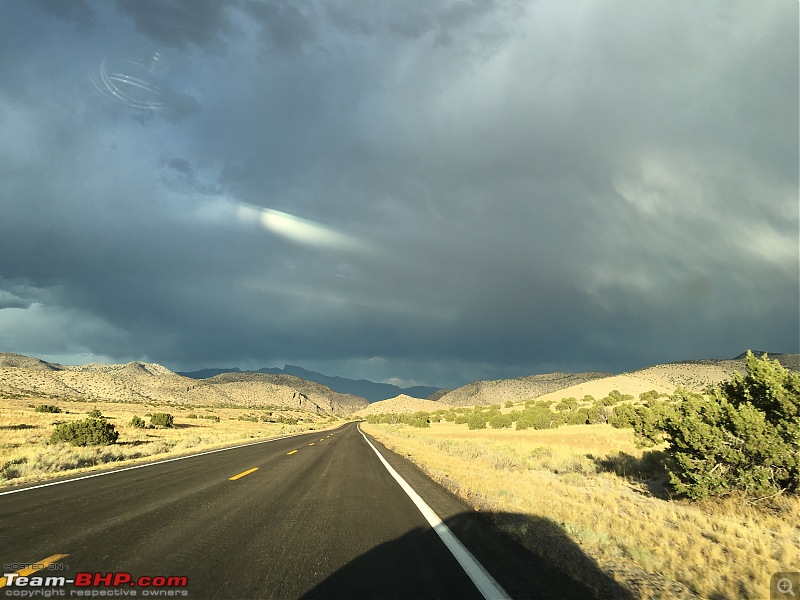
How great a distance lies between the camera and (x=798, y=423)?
9.79 meters

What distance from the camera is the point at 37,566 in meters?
4.59

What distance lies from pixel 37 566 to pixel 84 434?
25.0m

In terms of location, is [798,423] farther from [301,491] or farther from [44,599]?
[44,599]

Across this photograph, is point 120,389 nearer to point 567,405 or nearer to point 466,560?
point 567,405

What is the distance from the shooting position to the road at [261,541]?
445 centimetres

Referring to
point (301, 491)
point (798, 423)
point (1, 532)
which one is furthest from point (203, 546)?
point (798, 423)

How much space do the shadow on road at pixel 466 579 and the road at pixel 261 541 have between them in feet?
0.07

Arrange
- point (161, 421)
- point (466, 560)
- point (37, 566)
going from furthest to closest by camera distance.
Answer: point (161, 421), point (466, 560), point (37, 566)

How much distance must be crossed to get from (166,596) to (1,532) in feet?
13.4

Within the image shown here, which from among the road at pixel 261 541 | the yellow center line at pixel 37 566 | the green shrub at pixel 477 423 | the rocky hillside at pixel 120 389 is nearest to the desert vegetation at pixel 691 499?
the road at pixel 261 541

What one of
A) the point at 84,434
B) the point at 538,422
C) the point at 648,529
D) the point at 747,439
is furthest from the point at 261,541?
the point at 538,422

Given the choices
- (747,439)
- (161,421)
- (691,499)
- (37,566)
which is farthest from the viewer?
(161,421)

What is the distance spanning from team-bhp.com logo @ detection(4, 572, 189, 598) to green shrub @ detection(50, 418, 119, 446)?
24.8 meters

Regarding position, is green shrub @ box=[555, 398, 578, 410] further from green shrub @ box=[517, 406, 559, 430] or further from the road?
the road
